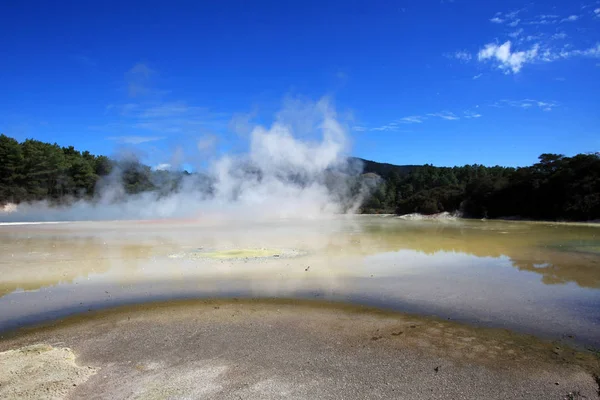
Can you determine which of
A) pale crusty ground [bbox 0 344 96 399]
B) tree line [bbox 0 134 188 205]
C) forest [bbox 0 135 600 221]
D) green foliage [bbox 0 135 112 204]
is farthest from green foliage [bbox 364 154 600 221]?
green foliage [bbox 0 135 112 204]

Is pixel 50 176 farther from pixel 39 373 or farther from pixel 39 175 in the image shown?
pixel 39 373

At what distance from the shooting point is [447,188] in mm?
65375

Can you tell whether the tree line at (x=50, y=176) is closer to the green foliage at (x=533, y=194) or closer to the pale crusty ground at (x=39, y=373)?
the green foliage at (x=533, y=194)

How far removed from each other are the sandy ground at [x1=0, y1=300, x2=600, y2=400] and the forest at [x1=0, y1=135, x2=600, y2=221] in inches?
1511

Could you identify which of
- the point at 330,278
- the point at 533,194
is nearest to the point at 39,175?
the point at 330,278

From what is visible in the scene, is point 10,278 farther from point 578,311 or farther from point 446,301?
point 578,311

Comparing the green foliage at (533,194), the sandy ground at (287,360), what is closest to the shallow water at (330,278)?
the sandy ground at (287,360)

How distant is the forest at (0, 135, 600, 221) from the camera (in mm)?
42344

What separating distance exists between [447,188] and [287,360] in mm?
64883

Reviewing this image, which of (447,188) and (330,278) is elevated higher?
(447,188)

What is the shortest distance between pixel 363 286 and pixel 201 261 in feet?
20.9

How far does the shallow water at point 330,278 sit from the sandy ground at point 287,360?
125 cm

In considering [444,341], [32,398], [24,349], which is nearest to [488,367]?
[444,341]

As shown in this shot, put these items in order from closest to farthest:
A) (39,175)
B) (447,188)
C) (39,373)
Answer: (39,373) < (39,175) < (447,188)
